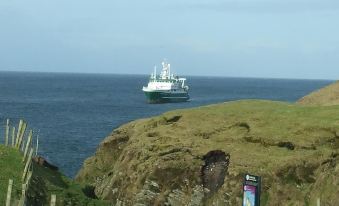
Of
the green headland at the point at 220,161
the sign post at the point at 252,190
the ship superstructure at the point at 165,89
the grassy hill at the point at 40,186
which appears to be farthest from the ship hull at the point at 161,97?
the sign post at the point at 252,190

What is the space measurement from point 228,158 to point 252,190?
6.59 m

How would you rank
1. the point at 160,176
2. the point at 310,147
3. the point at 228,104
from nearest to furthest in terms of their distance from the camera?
the point at 310,147, the point at 160,176, the point at 228,104

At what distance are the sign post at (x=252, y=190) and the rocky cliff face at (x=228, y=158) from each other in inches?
177

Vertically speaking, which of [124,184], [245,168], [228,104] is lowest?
[124,184]

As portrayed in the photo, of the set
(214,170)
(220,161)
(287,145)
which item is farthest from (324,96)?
(214,170)

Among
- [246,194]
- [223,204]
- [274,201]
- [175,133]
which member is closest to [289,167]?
[274,201]

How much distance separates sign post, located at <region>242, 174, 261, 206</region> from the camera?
61.6 ft

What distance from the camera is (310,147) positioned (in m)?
24.7

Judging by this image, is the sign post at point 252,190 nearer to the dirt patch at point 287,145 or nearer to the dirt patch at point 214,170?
the dirt patch at point 214,170

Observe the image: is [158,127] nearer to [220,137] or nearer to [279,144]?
[220,137]

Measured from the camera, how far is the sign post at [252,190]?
1877 centimetres

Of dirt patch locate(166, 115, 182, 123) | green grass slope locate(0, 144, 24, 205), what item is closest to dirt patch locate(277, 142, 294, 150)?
dirt patch locate(166, 115, 182, 123)

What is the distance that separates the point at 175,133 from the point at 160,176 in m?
3.25

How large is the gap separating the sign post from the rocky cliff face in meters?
4.49
